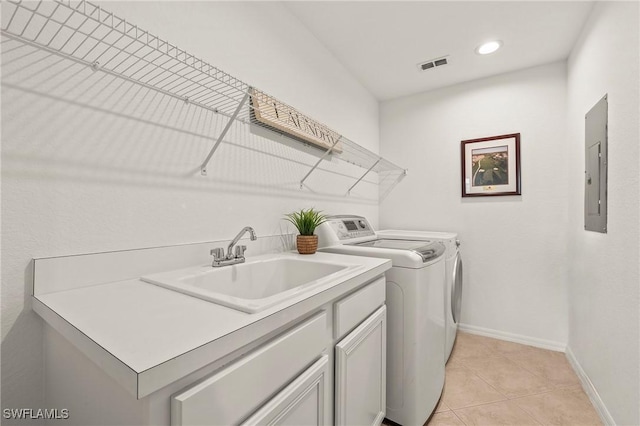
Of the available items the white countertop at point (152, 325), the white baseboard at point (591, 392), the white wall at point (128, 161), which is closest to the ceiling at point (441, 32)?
the white wall at point (128, 161)

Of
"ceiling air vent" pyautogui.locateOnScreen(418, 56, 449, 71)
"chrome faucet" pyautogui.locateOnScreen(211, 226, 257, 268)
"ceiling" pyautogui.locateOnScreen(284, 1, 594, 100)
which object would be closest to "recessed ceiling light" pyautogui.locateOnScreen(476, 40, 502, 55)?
"ceiling" pyautogui.locateOnScreen(284, 1, 594, 100)

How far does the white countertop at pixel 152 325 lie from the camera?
1.54ft

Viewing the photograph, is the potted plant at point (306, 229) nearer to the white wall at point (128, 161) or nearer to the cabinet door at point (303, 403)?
the white wall at point (128, 161)

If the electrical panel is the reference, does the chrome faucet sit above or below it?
below

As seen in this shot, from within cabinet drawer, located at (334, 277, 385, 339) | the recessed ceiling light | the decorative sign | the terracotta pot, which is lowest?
cabinet drawer, located at (334, 277, 385, 339)

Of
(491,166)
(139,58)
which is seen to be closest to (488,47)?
(491,166)

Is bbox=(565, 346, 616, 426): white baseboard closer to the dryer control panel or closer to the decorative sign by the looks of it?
the dryer control panel

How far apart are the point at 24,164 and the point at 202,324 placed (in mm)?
729

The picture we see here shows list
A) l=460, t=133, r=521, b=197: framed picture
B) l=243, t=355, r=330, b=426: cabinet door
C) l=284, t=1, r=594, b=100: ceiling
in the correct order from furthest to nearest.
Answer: l=460, t=133, r=521, b=197: framed picture
l=284, t=1, r=594, b=100: ceiling
l=243, t=355, r=330, b=426: cabinet door

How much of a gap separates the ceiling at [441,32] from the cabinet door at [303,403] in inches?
82.3

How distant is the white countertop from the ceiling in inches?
74.8

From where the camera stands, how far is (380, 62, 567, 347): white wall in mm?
2400

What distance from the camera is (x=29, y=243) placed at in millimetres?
799

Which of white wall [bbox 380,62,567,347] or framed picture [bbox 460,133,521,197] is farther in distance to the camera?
framed picture [bbox 460,133,521,197]
